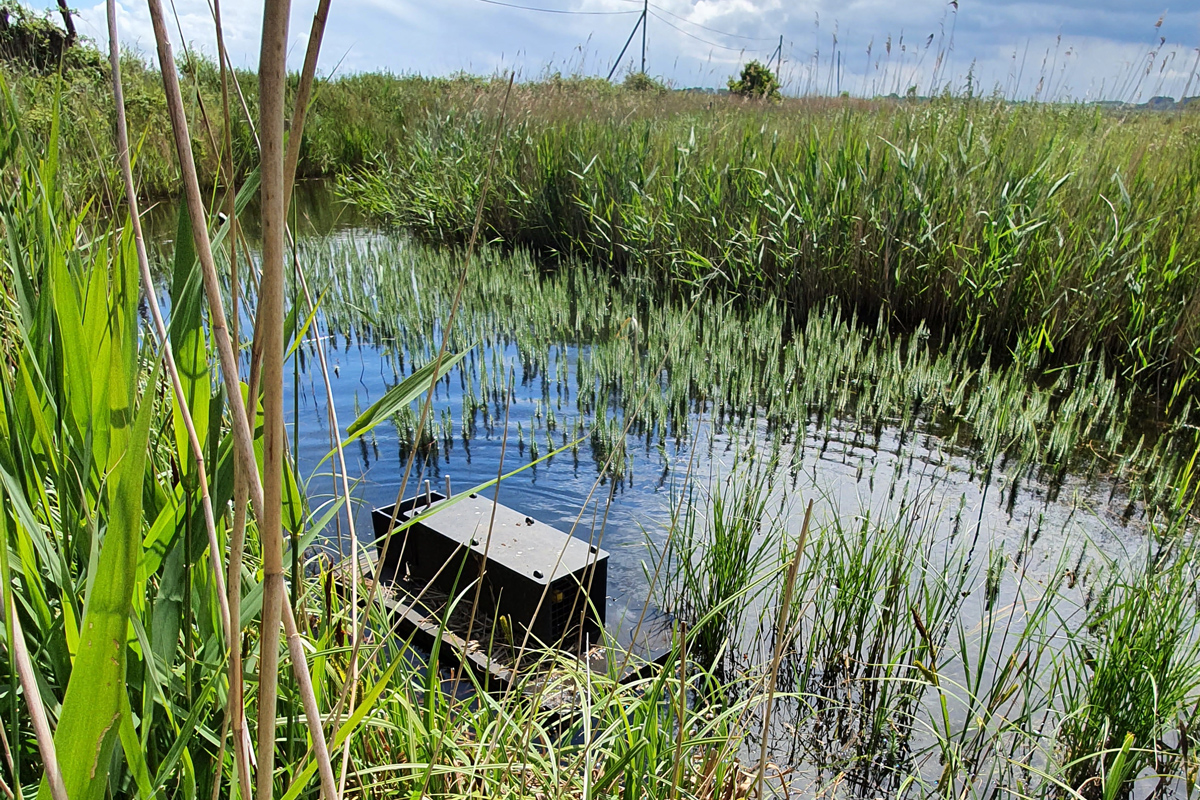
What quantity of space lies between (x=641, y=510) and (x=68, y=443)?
7.61ft

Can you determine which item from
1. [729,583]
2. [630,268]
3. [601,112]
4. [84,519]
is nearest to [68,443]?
[84,519]

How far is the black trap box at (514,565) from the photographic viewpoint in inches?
82.0

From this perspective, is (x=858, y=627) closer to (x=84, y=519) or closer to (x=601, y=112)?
(x=84, y=519)

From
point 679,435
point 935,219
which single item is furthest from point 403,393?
point 935,219

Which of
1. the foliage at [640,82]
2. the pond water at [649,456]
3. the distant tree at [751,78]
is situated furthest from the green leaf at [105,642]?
the distant tree at [751,78]

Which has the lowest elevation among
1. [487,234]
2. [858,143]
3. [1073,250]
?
[487,234]

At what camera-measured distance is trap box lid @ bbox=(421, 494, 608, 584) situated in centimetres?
211

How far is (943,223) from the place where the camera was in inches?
173

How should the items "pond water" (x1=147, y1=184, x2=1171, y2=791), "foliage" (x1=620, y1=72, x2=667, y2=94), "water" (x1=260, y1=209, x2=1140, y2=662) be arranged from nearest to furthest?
"pond water" (x1=147, y1=184, x2=1171, y2=791), "water" (x1=260, y1=209, x2=1140, y2=662), "foliage" (x1=620, y1=72, x2=667, y2=94)

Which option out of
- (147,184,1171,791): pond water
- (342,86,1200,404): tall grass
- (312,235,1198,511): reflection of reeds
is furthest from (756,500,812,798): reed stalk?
(342,86,1200,404): tall grass

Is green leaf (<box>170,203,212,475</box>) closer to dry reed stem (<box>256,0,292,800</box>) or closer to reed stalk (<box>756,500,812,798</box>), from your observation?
dry reed stem (<box>256,0,292,800</box>)

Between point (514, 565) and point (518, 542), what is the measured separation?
0.14 metres

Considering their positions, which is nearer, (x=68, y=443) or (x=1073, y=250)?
(x=68, y=443)

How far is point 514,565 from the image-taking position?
2113mm
